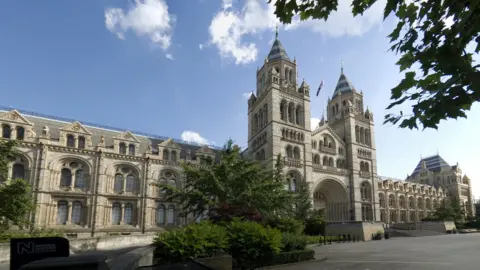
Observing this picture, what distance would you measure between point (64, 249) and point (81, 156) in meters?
32.2

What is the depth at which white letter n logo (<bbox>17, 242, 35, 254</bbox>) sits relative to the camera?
18.5 ft

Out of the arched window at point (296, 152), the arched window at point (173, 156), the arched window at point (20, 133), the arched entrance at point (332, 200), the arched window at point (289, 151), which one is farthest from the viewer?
the arched entrance at point (332, 200)

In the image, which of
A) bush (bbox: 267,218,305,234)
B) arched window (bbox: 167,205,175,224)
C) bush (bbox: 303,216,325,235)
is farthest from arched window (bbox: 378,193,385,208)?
bush (bbox: 267,218,305,234)

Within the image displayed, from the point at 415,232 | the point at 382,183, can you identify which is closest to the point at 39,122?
the point at 415,232

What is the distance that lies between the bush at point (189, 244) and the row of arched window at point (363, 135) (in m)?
46.0

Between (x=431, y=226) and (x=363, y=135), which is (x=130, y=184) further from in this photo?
(x=431, y=226)

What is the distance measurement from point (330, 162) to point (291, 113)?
418 inches

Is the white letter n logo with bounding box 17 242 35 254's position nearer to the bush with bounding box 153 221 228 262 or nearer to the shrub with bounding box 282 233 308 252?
the bush with bounding box 153 221 228 262

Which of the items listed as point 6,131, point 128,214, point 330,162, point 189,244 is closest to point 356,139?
point 330,162

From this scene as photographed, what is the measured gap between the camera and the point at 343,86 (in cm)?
5838

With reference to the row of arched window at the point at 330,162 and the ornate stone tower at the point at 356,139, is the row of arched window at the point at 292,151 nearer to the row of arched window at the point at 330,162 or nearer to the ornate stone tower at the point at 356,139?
the row of arched window at the point at 330,162

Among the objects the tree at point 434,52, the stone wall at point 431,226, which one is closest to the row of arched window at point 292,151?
the stone wall at point 431,226

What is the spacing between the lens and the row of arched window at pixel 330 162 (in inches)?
1908

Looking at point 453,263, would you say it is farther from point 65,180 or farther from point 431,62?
point 65,180
